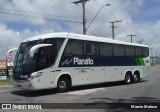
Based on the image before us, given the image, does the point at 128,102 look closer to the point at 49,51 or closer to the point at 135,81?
the point at 49,51

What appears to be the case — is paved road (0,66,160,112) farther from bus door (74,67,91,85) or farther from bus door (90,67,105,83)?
bus door (90,67,105,83)

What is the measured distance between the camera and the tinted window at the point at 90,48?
2067 cm

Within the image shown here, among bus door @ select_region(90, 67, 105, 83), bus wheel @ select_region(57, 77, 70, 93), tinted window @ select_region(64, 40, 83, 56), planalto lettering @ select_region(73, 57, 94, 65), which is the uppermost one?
tinted window @ select_region(64, 40, 83, 56)

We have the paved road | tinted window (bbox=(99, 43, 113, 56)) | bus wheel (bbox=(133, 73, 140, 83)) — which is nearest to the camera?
the paved road

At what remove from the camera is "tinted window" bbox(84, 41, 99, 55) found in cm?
2067

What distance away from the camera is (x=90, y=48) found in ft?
69.3

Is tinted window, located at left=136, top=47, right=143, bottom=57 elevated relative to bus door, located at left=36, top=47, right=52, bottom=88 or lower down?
elevated

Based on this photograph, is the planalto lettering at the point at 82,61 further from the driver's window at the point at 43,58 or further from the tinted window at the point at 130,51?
the tinted window at the point at 130,51

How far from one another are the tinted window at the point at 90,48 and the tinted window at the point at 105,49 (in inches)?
23.3

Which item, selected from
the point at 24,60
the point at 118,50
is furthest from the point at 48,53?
the point at 118,50

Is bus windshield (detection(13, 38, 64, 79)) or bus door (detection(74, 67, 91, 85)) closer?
bus windshield (detection(13, 38, 64, 79))

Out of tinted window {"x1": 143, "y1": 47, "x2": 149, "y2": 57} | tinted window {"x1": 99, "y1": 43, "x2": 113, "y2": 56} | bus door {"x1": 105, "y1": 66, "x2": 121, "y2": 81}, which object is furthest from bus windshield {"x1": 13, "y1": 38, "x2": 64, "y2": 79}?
tinted window {"x1": 143, "y1": 47, "x2": 149, "y2": 57}

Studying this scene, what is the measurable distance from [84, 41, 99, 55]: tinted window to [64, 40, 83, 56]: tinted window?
52cm

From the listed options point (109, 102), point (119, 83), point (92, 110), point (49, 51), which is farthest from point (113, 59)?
point (92, 110)
